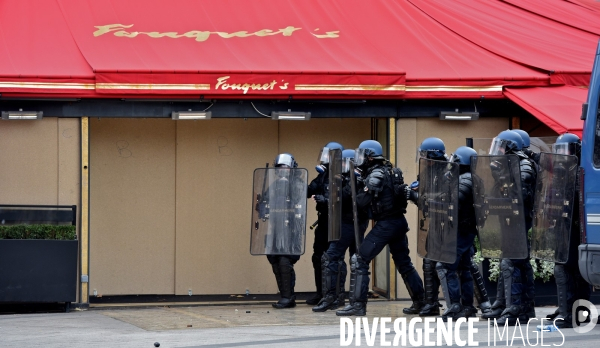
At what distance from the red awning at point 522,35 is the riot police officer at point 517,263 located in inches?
144

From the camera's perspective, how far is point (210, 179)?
13516mm

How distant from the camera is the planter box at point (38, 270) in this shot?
37.8 ft

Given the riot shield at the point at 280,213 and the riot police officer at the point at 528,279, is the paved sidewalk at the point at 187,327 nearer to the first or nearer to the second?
the riot police officer at the point at 528,279

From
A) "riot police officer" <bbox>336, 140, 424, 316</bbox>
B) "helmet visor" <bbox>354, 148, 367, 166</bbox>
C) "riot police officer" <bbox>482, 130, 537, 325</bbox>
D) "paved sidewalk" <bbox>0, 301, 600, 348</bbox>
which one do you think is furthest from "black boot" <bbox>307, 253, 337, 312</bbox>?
"riot police officer" <bbox>482, 130, 537, 325</bbox>

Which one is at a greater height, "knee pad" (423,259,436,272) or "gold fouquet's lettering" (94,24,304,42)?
"gold fouquet's lettering" (94,24,304,42)

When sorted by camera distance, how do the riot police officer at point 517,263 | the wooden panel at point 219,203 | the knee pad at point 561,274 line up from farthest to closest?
the wooden panel at point 219,203, the riot police officer at point 517,263, the knee pad at point 561,274

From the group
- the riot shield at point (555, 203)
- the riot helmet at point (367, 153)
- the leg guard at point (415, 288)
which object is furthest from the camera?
the leg guard at point (415, 288)

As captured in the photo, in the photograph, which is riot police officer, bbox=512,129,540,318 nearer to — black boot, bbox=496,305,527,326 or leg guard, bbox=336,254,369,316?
black boot, bbox=496,305,527,326

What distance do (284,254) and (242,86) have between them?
2126 mm

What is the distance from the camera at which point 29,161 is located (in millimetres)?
12047

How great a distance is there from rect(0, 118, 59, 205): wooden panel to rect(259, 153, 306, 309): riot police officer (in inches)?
104

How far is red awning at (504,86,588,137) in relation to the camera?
38.3ft

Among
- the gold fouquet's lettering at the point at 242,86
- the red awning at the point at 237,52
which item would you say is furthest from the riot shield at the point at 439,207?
the gold fouquet's lettering at the point at 242,86

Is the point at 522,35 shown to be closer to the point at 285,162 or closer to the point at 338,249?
the point at 285,162
